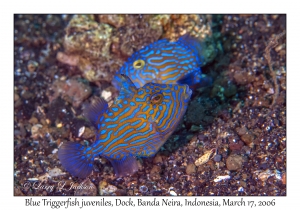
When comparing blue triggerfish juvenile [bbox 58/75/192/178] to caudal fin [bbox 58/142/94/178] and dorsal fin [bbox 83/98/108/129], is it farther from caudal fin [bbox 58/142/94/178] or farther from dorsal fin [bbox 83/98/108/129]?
caudal fin [bbox 58/142/94/178]

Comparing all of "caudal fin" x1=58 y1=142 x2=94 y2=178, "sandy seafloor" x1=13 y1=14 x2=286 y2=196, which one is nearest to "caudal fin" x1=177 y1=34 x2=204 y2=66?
"sandy seafloor" x1=13 y1=14 x2=286 y2=196

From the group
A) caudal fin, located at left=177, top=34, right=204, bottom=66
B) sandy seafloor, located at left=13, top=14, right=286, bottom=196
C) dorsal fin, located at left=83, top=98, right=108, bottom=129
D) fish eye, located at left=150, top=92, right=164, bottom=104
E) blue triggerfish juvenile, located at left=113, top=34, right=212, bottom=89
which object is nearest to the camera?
fish eye, located at left=150, top=92, right=164, bottom=104

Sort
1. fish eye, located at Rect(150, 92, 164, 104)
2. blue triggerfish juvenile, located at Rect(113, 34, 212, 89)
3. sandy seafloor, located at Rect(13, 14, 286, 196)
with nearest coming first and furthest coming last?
fish eye, located at Rect(150, 92, 164, 104) < sandy seafloor, located at Rect(13, 14, 286, 196) < blue triggerfish juvenile, located at Rect(113, 34, 212, 89)

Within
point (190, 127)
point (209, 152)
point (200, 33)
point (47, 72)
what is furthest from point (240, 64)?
point (47, 72)

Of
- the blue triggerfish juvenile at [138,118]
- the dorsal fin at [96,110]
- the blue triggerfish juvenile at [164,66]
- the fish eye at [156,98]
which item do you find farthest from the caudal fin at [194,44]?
the dorsal fin at [96,110]

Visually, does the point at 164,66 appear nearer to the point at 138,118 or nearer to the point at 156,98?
the point at 156,98
